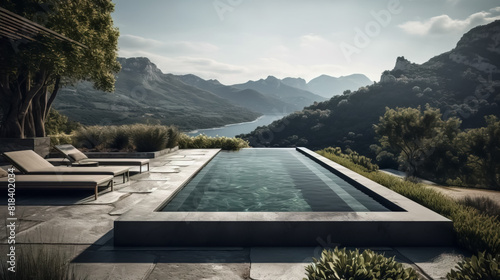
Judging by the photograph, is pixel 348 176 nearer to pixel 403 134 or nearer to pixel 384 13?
pixel 384 13

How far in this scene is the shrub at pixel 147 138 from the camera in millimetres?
11883

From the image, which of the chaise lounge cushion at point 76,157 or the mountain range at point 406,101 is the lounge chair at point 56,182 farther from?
the mountain range at point 406,101

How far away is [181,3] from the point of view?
11.3m

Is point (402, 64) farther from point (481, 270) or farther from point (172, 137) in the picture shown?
point (481, 270)

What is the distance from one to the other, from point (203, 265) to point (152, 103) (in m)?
121

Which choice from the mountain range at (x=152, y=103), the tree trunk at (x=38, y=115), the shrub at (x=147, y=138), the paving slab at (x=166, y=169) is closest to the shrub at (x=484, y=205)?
the paving slab at (x=166, y=169)

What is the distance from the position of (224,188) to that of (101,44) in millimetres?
9029

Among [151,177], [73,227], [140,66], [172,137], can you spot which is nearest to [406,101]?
[172,137]

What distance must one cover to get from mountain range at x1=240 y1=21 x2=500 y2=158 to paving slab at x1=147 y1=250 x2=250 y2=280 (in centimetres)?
4595

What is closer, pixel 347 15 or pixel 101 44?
pixel 347 15

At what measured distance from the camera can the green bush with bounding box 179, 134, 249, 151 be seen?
15.2m

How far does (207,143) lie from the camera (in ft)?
50.4

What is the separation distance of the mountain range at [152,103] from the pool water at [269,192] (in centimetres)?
5535

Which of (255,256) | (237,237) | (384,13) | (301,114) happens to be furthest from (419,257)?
(301,114)
